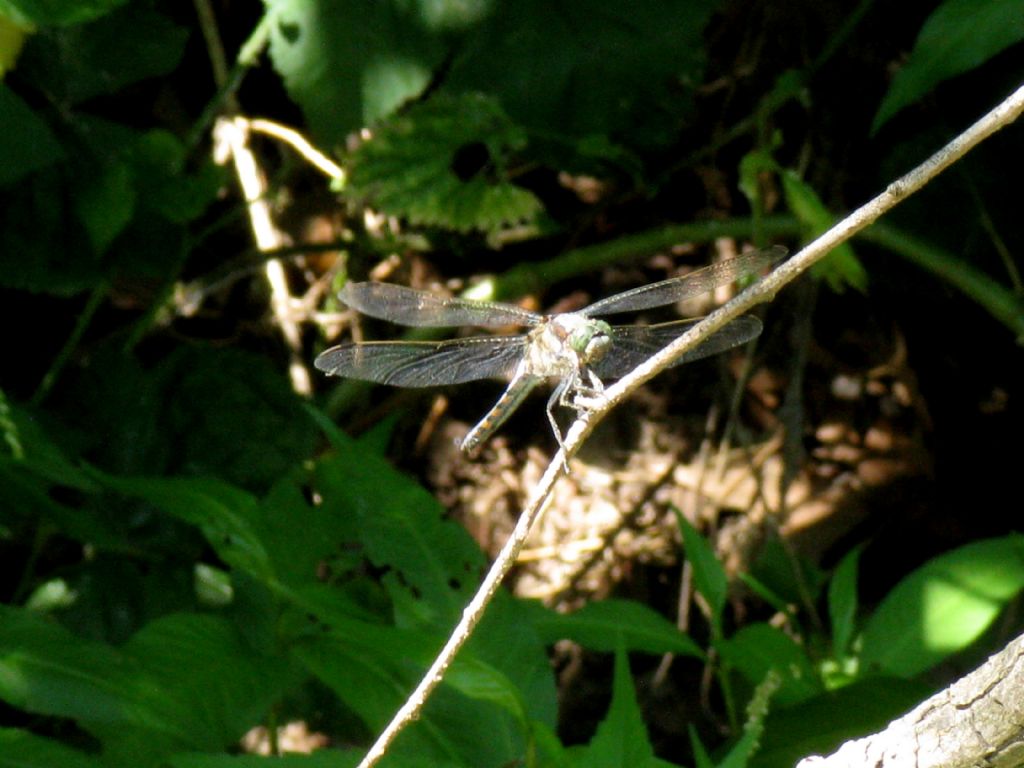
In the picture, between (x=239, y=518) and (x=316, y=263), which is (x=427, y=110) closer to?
(x=316, y=263)

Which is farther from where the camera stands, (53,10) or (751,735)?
(53,10)

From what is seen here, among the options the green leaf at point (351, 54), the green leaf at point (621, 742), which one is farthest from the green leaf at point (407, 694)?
the green leaf at point (351, 54)

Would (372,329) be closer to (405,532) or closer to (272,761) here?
(405,532)

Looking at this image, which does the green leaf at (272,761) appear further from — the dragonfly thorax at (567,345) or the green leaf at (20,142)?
the green leaf at (20,142)

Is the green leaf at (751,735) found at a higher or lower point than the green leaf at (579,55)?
lower

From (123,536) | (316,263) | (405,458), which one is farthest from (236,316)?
(123,536)

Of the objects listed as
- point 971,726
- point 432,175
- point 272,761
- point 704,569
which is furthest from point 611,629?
point 971,726

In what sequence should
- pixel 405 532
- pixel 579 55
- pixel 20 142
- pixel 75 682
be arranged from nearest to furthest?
pixel 75 682, pixel 405 532, pixel 20 142, pixel 579 55

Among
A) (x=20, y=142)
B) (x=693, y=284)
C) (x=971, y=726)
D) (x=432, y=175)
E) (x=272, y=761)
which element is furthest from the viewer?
(x=432, y=175)
